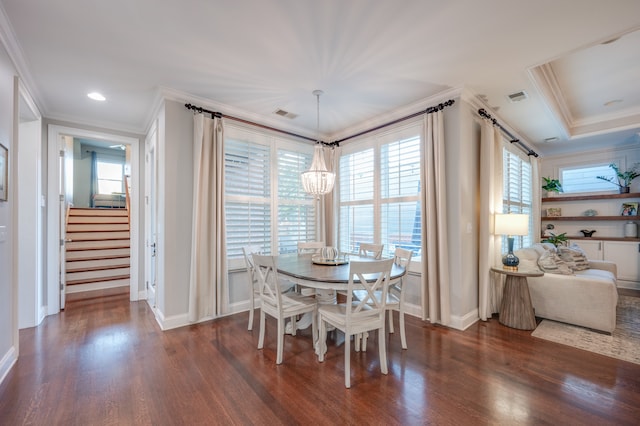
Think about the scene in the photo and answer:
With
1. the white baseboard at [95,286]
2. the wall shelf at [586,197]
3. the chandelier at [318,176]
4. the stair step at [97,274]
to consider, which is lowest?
the white baseboard at [95,286]

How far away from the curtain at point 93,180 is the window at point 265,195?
7.04 metres

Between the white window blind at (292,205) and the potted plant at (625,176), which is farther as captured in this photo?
the potted plant at (625,176)

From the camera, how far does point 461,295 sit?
3191 mm

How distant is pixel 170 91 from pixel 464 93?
3.50 metres

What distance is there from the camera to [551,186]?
5891 mm

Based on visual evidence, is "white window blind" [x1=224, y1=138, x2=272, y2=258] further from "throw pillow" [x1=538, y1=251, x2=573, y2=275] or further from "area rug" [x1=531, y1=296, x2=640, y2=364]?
"throw pillow" [x1=538, y1=251, x2=573, y2=275]


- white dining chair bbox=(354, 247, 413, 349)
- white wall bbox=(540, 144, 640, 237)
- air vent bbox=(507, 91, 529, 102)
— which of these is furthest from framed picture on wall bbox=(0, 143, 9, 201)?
white wall bbox=(540, 144, 640, 237)

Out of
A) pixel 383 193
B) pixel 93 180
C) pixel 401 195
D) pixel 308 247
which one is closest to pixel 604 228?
pixel 401 195

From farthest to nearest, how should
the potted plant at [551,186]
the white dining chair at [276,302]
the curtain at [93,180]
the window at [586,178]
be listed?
the curtain at [93,180] → the potted plant at [551,186] → the window at [586,178] → the white dining chair at [276,302]

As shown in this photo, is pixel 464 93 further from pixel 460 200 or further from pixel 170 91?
pixel 170 91

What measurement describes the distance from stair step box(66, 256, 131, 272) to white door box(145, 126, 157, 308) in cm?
171

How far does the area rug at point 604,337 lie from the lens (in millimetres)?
2588

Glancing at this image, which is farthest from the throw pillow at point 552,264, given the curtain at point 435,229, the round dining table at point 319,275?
the round dining table at point 319,275

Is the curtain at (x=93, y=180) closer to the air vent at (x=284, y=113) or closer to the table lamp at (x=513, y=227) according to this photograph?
the air vent at (x=284, y=113)
